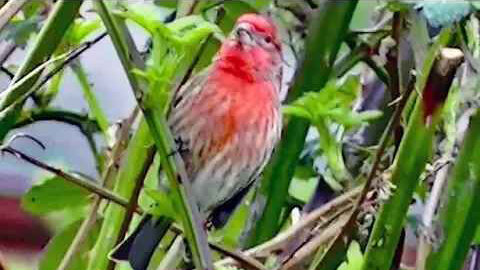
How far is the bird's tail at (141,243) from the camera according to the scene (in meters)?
1.21

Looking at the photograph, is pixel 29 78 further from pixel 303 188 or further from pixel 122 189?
pixel 303 188

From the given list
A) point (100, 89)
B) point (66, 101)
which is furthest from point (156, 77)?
point (100, 89)

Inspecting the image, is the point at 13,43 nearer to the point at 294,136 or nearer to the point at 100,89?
the point at 294,136

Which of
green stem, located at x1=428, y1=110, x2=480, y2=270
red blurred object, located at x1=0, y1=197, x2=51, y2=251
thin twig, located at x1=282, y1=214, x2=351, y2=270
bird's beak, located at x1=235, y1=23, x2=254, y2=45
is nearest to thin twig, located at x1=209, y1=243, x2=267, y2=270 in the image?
thin twig, located at x1=282, y1=214, x2=351, y2=270

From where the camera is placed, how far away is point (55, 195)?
1.52m

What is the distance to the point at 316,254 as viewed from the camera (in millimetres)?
1300

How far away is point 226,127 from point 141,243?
0.14m

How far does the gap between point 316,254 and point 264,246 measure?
83 millimetres

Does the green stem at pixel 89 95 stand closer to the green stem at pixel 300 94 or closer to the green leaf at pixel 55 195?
the green leaf at pixel 55 195

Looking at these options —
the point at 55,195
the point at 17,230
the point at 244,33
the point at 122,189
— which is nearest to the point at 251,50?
the point at 244,33

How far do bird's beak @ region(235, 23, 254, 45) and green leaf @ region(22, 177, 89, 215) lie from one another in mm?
270

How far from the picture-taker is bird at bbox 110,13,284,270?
1.24 meters

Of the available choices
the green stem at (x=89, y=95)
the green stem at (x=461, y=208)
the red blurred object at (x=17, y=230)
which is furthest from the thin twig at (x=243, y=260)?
the red blurred object at (x=17, y=230)

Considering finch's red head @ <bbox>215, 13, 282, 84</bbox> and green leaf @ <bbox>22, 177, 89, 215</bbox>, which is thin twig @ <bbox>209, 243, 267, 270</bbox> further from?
green leaf @ <bbox>22, 177, 89, 215</bbox>
